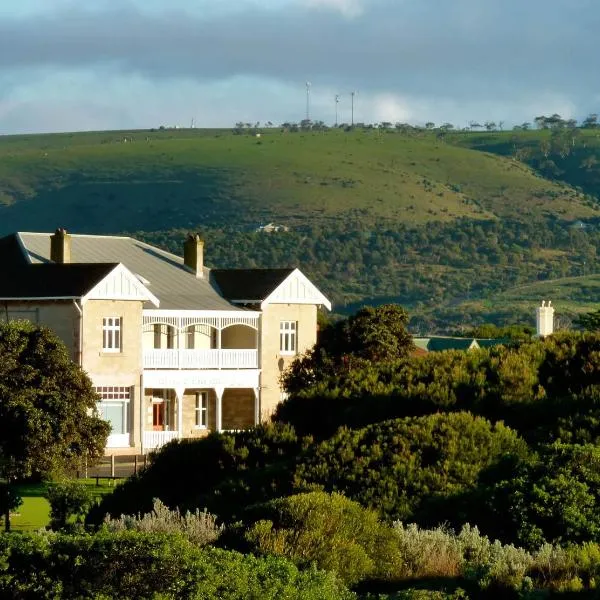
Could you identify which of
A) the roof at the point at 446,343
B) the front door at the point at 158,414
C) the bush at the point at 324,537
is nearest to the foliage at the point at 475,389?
the bush at the point at 324,537

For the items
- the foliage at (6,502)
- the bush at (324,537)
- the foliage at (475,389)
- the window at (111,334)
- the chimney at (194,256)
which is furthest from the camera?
the chimney at (194,256)

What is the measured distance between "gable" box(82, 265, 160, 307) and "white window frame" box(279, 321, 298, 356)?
6731 millimetres

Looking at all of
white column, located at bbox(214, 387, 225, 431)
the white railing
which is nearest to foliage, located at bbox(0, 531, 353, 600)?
the white railing

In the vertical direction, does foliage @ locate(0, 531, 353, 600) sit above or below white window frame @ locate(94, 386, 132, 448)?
above

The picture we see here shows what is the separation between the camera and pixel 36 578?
16281 mm

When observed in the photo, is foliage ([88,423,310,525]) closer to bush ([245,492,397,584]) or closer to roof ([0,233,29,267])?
bush ([245,492,397,584])

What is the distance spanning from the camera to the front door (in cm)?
6081

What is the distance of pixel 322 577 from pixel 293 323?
48.1 m

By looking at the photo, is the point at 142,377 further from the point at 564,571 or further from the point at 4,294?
the point at 564,571

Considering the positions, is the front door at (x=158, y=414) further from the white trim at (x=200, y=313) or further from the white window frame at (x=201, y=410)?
the white trim at (x=200, y=313)

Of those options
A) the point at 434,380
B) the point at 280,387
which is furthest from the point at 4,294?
the point at 434,380

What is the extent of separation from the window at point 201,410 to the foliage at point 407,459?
40.3m

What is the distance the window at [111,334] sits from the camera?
190 ft

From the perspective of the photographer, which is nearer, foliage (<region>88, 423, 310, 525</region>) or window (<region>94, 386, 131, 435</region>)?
foliage (<region>88, 423, 310, 525</region>)
